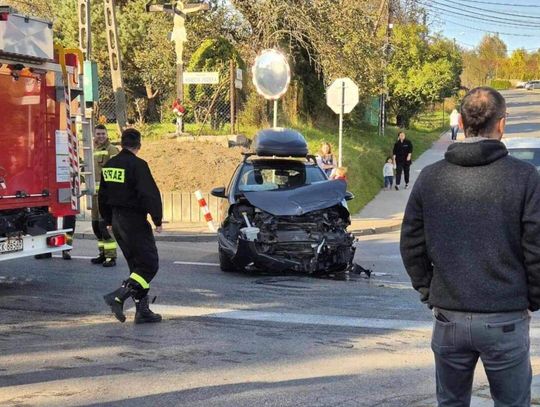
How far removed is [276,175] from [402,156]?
11611 millimetres

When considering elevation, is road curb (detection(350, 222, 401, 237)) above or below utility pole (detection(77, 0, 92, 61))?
below

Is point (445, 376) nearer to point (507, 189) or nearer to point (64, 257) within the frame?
point (507, 189)

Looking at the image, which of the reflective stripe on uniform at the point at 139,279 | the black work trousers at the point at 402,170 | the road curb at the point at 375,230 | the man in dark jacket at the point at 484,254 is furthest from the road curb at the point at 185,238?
the man in dark jacket at the point at 484,254

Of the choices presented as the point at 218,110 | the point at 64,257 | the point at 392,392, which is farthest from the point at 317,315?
the point at 218,110

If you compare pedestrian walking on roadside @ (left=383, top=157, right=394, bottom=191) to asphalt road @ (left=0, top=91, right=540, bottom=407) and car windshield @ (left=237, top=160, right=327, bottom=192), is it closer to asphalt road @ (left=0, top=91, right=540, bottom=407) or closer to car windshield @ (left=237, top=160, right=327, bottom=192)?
car windshield @ (left=237, top=160, right=327, bottom=192)

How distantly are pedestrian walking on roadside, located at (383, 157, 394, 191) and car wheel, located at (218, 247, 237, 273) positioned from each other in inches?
488

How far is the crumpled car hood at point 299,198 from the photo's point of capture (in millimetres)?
9477

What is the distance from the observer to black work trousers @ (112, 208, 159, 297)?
6.92 meters

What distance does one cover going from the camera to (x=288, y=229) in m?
9.47

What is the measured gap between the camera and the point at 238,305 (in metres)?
7.89

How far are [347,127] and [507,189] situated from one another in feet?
86.0

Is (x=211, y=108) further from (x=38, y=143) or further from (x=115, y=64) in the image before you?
(x=38, y=143)

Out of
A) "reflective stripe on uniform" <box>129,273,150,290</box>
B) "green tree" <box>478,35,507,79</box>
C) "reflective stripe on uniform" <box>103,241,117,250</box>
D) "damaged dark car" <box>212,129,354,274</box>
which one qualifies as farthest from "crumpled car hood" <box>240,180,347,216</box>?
"green tree" <box>478,35,507,79</box>

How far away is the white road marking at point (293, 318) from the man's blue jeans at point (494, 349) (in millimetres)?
3799
